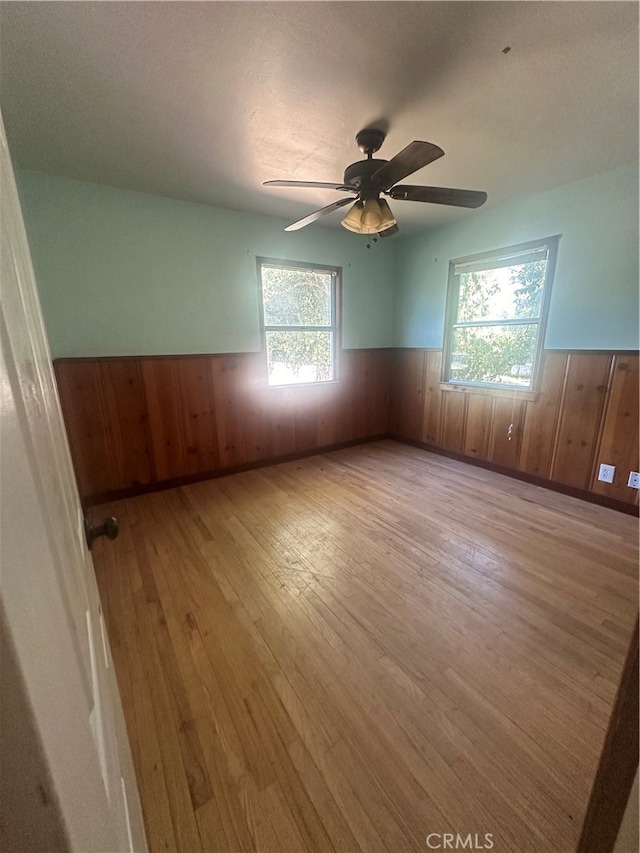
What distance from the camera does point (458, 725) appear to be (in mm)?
1180

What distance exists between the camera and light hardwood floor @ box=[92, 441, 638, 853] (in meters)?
0.97

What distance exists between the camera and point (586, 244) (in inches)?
102

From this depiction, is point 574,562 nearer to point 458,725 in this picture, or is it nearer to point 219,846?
point 458,725

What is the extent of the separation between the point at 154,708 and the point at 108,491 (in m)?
2.05

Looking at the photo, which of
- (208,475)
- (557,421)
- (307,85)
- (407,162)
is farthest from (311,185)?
(557,421)

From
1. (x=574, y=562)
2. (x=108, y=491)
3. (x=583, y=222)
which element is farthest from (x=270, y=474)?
(x=583, y=222)

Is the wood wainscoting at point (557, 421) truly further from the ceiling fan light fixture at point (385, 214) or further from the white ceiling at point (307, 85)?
the ceiling fan light fixture at point (385, 214)

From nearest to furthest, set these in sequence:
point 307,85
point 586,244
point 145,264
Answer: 1. point 307,85
2. point 586,244
3. point 145,264

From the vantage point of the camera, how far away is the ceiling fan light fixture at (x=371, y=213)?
193cm

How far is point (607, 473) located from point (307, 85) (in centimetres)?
323
